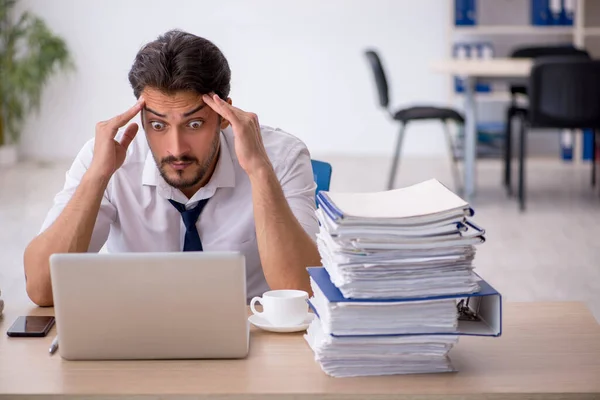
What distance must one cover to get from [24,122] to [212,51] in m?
5.53

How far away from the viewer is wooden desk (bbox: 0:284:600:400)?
1.29m

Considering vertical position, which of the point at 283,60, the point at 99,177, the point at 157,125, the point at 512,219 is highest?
the point at 157,125

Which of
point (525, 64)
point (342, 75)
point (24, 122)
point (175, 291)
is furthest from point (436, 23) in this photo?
point (175, 291)

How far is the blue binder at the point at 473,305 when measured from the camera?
4.45 ft

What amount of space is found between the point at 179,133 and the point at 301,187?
0.35m

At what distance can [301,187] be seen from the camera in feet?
6.93

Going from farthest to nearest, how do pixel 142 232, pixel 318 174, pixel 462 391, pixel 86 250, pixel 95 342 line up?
pixel 318 174
pixel 142 232
pixel 86 250
pixel 95 342
pixel 462 391

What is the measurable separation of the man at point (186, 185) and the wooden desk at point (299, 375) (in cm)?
38

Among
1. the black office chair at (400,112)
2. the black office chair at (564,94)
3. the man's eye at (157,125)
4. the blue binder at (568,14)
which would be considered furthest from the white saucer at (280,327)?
the blue binder at (568,14)

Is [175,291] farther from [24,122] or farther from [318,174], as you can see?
[24,122]

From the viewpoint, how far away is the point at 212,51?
6.57 ft

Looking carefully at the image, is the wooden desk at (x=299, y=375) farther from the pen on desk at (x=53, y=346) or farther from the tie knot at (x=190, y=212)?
the tie knot at (x=190, y=212)

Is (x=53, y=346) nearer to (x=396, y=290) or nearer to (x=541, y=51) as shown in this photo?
(x=396, y=290)

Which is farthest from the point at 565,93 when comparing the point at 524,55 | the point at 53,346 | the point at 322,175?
the point at 53,346
